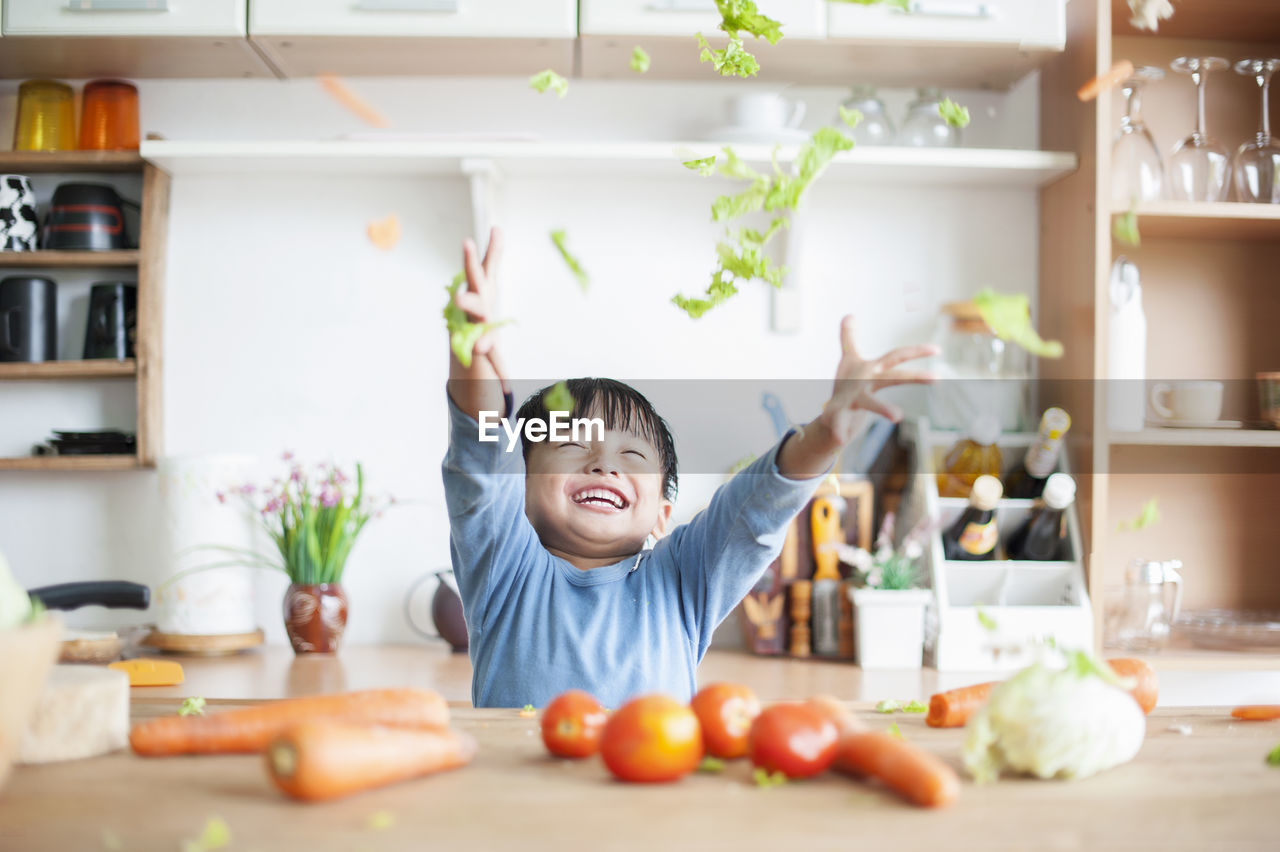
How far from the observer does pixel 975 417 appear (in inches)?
68.5

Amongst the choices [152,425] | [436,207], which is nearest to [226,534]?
[152,425]

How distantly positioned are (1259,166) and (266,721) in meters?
1.72

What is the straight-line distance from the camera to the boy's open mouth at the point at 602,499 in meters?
1.06

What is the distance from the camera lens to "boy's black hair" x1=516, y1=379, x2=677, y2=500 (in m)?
1.11

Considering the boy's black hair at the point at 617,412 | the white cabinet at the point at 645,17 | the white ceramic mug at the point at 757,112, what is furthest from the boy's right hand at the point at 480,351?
the white ceramic mug at the point at 757,112

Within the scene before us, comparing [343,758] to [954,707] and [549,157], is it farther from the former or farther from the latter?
[549,157]

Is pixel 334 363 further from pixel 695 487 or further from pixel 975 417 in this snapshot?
pixel 975 417

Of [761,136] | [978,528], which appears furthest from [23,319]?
[978,528]

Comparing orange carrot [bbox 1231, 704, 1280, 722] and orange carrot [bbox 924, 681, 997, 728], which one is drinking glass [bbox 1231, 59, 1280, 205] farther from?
orange carrot [bbox 924, 681, 997, 728]

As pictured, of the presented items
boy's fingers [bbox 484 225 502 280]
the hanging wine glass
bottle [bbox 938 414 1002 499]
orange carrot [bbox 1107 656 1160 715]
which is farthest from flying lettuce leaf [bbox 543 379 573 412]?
the hanging wine glass

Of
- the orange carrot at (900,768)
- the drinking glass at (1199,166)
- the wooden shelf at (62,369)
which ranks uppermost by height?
the drinking glass at (1199,166)

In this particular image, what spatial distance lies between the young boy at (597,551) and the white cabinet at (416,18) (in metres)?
0.71

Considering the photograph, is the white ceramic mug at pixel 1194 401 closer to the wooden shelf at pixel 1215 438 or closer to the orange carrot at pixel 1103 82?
the wooden shelf at pixel 1215 438

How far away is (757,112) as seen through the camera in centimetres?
169
